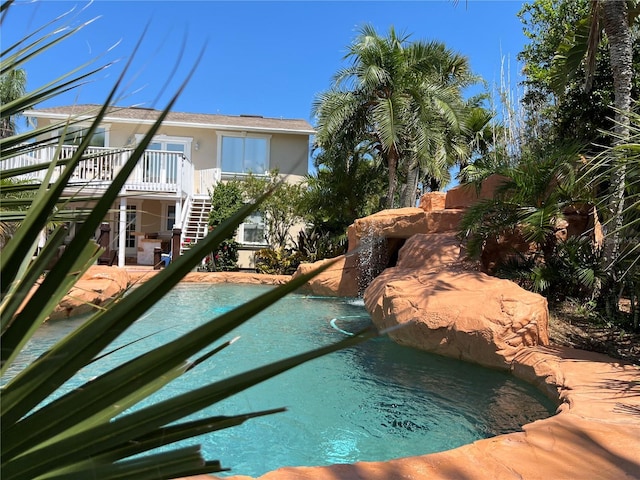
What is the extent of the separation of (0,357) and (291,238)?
60.1 ft

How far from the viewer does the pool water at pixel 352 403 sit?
3676 millimetres

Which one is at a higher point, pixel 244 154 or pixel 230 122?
pixel 230 122

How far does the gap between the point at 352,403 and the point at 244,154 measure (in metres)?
17.5

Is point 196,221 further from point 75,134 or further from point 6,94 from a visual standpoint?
point 75,134

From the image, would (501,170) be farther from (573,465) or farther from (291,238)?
(291,238)

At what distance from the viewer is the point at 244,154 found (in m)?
20.7

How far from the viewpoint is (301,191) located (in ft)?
60.4

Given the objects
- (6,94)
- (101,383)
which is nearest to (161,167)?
(6,94)

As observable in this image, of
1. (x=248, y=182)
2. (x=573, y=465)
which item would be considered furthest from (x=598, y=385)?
(x=248, y=182)

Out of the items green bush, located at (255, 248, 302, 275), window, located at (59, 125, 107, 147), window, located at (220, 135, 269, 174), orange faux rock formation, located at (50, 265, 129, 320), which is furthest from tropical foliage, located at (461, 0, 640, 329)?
window, located at (220, 135, 269, 174)

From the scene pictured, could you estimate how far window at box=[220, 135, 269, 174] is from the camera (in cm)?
2050

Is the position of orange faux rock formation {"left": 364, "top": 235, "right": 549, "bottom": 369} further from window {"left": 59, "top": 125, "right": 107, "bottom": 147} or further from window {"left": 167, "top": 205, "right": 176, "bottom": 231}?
window {"left": 167, "top": 205, "right": 176, "bottom": 231}

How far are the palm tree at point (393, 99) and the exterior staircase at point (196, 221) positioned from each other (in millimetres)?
5850

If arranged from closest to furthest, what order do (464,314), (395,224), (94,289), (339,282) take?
(464,314) → (94,289) → (395,224) → (339,282)
